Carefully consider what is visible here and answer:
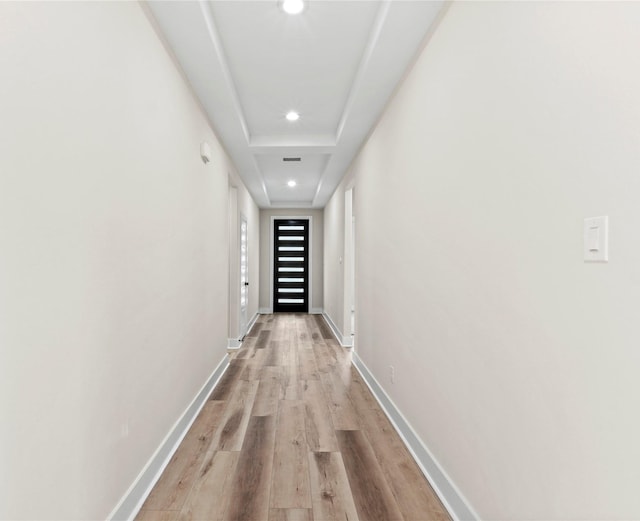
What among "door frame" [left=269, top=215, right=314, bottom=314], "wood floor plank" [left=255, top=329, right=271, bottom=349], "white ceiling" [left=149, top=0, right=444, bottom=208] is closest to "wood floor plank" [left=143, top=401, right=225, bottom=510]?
"wood floor plank" [left=255, top=329, right=271, bottom=349]

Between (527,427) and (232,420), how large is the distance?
218cm

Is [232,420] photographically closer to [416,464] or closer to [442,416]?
[416,464]

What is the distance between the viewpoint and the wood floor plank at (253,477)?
1712mm

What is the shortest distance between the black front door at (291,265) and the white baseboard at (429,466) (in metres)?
→ 5.61

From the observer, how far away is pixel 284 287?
8.63 meters

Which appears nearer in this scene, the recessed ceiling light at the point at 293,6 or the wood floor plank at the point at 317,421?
the recessed ceiling light at the point at 293,6

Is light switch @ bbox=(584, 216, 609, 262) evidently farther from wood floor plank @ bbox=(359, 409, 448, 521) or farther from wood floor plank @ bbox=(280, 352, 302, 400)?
wood floor plank @ bbox=(280, 352, 302, 400)

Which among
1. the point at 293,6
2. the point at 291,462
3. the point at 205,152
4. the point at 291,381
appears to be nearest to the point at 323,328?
the point at 291,381

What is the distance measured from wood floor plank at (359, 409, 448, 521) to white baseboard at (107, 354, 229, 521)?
4.19ft

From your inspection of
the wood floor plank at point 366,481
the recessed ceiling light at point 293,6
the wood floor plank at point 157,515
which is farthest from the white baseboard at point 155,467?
the recessed ceiling light at point 293,6

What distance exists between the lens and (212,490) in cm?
188

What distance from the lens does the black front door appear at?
8.58 metres

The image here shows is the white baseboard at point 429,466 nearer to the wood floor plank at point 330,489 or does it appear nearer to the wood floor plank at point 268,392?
the wood floor plank at point 330,489

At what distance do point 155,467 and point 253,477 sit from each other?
1.77 feet
